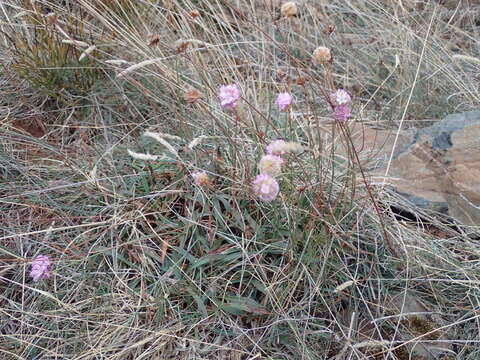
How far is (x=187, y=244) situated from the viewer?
1.86 meters

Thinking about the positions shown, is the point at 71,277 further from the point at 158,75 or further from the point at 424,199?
the point at 424,199

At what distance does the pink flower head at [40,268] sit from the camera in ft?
5.64

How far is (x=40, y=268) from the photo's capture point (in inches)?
68.0

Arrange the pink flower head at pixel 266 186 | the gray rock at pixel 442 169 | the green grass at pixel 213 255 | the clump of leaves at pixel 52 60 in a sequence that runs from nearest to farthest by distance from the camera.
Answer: the pink flower head at pixel 266 186 < the green grass at pixel 213 255 < the gray rock at pixel 442 169 < the clump of leaves at pixel 52 60

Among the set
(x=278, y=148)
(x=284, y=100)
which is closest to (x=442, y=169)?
(x=284, y=100)

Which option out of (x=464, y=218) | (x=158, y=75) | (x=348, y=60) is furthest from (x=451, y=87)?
(x=158, y=75)

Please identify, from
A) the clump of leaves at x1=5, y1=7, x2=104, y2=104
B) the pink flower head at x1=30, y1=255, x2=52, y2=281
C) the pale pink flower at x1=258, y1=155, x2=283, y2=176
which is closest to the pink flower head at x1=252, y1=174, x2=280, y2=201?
the pale pink flower at x1=258, y1=155, x2=283, y2=176

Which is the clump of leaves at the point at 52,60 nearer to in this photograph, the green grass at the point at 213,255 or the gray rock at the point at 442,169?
the green grass at the point at 213,255

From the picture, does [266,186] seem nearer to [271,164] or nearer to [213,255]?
[271,164]

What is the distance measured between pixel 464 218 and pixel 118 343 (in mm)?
1254

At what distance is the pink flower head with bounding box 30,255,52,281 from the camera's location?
5.64 ft

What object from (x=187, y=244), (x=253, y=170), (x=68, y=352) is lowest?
(x=68, y=352)

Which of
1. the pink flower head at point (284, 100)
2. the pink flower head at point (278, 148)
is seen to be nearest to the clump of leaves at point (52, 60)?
the pink flower head at point (284, 100)

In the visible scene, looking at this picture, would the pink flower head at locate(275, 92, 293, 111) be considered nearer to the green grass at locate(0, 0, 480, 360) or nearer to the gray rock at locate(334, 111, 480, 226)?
the green grass at locate(0, 0, 480, 360)
